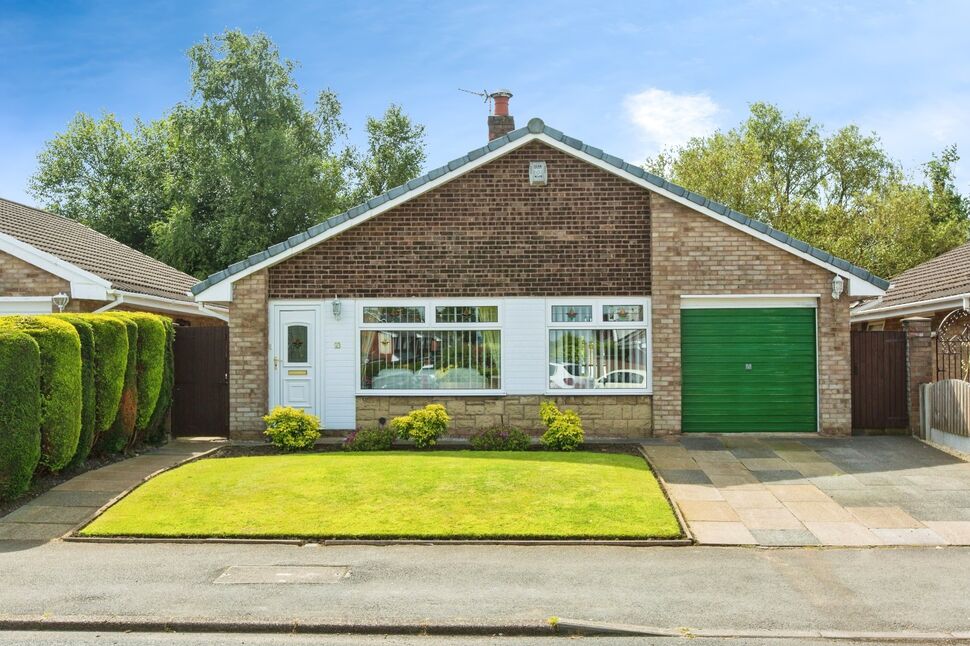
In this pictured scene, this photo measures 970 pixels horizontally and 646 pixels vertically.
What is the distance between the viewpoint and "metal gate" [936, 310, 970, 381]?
1405 centimetres

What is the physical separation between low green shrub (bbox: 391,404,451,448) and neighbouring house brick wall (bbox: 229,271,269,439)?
2.78 metres

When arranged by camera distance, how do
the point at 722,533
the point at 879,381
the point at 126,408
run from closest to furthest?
the point at 722,533 < the point at 126,408 < the point at 879,381

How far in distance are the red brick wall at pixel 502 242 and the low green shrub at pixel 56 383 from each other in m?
4.27

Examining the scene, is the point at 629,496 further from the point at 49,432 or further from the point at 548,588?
the point at 49,432

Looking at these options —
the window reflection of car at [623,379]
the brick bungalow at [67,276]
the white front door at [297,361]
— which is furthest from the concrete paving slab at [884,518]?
the brick bungalow at [67,276]

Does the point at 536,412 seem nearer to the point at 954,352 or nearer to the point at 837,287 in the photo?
the point at 837,287

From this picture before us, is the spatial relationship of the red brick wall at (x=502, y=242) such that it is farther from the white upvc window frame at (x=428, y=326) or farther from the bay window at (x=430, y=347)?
the bay window at (x=430, y=347)

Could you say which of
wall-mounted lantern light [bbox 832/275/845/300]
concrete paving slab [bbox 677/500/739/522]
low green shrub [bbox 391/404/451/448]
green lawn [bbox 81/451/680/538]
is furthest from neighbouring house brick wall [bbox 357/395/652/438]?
concrete paving slab [bbox 677/500/739/522]

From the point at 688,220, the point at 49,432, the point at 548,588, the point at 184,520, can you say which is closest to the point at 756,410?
the point at 688,220

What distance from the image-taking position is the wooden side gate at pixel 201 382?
15.0 m

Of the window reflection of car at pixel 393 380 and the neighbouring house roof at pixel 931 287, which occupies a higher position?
the neighbouring house roof at pixel 931 287

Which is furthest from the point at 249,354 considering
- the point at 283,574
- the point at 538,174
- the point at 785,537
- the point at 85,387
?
the point at 785,537

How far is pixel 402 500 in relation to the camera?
9789mm

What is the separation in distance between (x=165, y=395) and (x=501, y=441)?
5.84 metres
